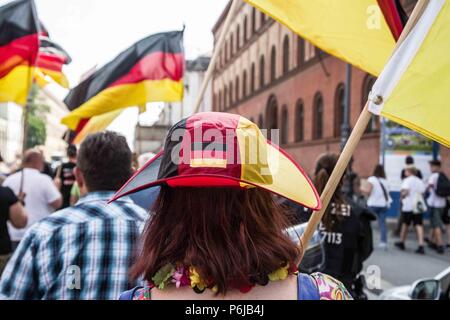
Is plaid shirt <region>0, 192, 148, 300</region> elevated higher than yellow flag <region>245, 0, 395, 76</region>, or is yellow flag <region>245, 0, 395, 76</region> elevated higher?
yellow flag <region>245, 0, 395, 76</region>

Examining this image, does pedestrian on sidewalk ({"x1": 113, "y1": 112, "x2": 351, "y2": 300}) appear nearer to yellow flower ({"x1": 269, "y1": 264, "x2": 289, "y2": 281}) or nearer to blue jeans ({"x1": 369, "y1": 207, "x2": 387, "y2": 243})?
yellow flower ({"x1": 269, "y1": 264, "x2": 289, "y2": 281})

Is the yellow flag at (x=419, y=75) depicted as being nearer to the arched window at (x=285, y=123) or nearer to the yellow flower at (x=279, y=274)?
the yellow flower at (x=279, y=274)

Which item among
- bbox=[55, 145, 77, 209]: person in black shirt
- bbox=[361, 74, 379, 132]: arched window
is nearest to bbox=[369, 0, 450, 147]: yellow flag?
bbox=[55, 145, 77, 209]: person in black shirt

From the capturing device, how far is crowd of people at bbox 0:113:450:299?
4.90ft

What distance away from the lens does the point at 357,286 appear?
4.50 m

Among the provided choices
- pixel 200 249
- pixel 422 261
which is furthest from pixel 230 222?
pixel 422 261

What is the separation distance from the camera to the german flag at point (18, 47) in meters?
4.88

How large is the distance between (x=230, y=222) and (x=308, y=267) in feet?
7.64

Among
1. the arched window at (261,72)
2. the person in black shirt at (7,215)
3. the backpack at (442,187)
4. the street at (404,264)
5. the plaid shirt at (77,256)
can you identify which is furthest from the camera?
the arched window at (261,72)

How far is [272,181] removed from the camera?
155 cm

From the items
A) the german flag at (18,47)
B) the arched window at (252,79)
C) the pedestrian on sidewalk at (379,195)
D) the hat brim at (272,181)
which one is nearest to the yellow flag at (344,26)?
the hat brim at (272,181)

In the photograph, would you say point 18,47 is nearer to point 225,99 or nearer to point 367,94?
point 367,94

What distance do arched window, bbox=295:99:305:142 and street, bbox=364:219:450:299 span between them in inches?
580

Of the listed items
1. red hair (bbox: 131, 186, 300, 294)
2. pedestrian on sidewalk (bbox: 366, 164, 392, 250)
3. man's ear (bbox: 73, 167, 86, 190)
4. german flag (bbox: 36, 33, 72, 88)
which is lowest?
pedestrian on sidewalk (bbox: 366, 164, 392, 250)
